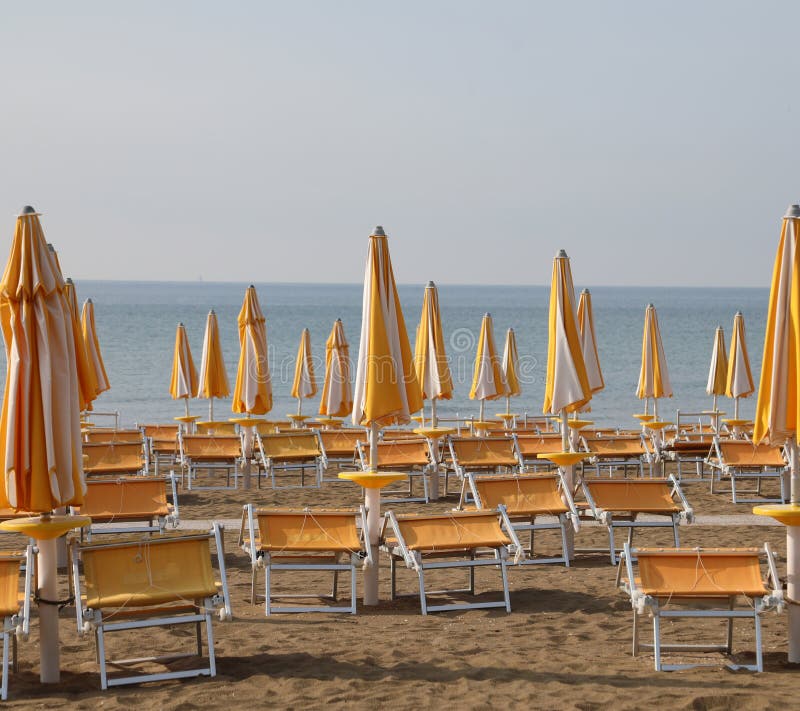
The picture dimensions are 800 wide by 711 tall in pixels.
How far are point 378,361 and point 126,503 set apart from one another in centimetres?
247

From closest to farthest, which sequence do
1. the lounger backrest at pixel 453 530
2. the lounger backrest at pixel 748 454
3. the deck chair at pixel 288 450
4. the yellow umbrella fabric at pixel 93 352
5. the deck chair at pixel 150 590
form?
the deck chair at pixel 150 590
the lounger backrest at pixel 453 530
the yellow umbrella fabric at pixel 93 352
the lounger backrest at pixel 748 454
the deck chair at pixel 288 450

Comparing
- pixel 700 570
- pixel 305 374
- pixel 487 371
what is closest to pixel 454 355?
pixel 305 374

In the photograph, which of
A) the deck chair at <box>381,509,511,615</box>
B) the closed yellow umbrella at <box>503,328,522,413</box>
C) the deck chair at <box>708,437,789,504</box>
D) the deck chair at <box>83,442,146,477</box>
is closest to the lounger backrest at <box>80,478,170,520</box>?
the deck chair at <box>381,509,511,615</box>

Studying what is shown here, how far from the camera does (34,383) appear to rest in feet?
17.9

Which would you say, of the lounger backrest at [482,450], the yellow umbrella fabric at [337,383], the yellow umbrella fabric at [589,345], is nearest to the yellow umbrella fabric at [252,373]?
the yellow umbrella fabric at [337,383]

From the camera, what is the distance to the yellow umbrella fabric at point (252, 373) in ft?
45.0

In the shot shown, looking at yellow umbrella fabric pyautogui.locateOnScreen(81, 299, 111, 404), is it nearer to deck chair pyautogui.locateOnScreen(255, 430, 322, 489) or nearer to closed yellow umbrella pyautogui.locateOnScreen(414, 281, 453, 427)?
deck chair pyautogui.locateOnScreen(255, 430, 322, 489)

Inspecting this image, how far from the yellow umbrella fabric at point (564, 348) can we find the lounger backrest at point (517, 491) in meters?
0.70

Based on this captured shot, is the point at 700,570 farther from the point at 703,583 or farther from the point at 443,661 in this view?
the point at 443,661

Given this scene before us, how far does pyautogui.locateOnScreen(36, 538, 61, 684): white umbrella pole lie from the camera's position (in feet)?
17.6

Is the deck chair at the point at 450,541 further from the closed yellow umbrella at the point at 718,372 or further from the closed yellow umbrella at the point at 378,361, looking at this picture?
the closed yellow umbrella at the point at 718,372

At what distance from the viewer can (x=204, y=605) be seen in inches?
225

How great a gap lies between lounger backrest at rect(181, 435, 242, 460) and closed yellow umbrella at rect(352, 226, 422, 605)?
16.6 feet

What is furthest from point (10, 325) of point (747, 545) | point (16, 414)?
point (747, 545)
